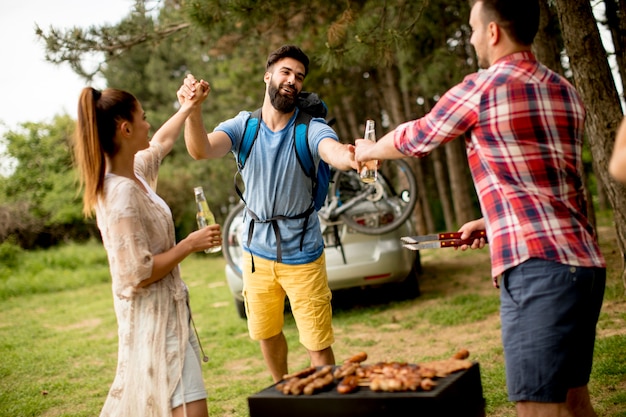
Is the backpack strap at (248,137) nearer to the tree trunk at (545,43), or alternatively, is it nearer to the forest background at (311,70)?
the forest background at (311,70)

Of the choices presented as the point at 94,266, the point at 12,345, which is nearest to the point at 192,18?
the point at 12,345

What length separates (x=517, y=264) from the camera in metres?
2.38

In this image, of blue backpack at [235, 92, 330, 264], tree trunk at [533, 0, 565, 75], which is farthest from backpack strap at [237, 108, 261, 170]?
tree trunk at [533, 0, 565, 75]

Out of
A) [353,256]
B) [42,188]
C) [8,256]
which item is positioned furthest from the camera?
[42,188]

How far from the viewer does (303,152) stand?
3910 millimetres

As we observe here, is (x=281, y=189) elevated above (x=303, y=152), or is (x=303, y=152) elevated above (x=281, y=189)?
(x=303, y=152)

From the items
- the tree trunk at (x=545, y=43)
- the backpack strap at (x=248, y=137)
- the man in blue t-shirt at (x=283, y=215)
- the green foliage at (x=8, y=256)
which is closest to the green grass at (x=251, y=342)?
the man in blue t-shirt at (x=283, y=215)

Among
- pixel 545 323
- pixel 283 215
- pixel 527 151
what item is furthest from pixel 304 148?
pixel 545 323

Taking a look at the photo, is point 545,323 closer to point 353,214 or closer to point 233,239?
point 353,214

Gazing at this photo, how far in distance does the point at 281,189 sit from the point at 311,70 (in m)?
10.2

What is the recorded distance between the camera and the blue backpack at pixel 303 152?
154 inches

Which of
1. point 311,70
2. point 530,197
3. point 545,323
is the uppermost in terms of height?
point 311,70

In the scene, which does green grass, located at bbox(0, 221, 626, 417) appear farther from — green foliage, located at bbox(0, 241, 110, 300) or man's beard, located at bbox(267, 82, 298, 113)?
man's beard, located at bbox(267, 82, 298, 113)

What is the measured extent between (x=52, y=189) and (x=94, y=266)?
20.0 ft
